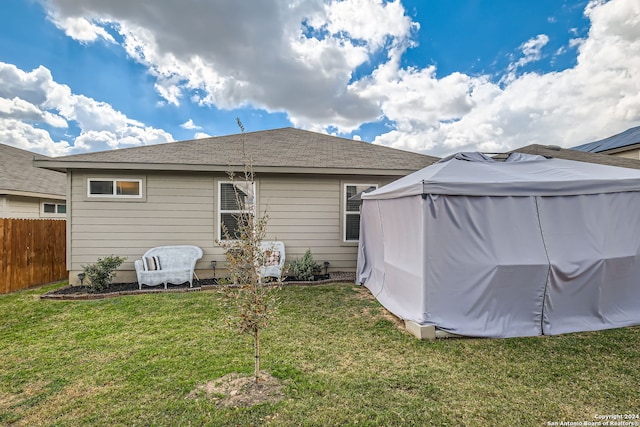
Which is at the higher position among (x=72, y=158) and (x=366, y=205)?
(x=72, y=158)

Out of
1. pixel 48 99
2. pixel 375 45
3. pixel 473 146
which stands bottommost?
pixel 473 146

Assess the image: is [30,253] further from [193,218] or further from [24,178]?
[24,178]

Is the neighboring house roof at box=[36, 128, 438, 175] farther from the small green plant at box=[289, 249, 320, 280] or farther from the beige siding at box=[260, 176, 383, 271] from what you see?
the small green plant at box=[289, 249, 320, 280]

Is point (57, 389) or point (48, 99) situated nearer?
point (57, 389)

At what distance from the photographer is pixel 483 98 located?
997cm

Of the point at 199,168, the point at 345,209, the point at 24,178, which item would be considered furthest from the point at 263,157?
the point at 24,178

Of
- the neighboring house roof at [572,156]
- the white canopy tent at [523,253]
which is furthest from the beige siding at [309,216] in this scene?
the neighboring house roof at [572,156]

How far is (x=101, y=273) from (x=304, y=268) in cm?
408

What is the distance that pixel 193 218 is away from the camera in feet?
21.3

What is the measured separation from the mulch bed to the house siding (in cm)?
32

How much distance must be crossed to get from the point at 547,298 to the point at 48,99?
645 inches

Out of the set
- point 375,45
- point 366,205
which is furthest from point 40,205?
point 375,45

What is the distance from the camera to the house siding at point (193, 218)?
6207 millimetres

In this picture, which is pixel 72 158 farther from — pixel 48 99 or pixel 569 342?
pixel 569 342
